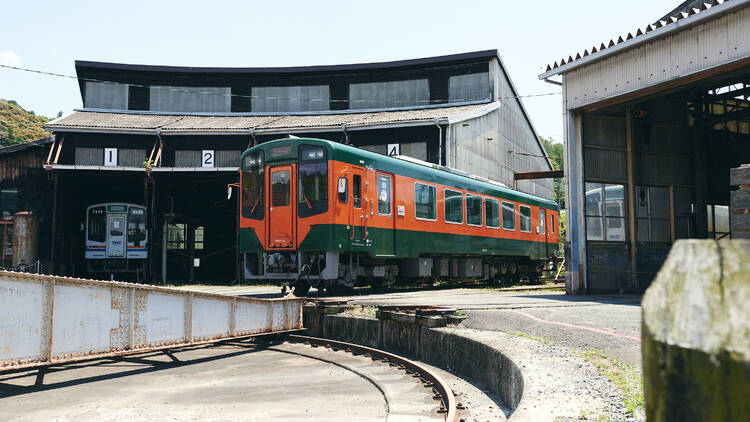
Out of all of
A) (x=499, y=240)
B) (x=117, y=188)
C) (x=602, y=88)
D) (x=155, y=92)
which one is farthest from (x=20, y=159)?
(x=602, y=88)

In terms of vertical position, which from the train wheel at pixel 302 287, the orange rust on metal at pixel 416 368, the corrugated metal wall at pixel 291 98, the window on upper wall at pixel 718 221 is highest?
the corrugated metal wall at pixel 291 98

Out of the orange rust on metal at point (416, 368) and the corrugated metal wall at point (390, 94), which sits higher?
the corrugated metal wall at point (390, 94)

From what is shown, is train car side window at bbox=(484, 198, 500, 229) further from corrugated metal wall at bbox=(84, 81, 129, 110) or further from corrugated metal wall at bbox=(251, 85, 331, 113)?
corrugated metal wall at bbox=(84, 81, 129, 110)

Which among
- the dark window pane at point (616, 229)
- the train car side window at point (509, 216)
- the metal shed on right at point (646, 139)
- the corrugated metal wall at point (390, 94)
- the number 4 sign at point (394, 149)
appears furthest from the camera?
the corrugated metal wall at point (390, 94)

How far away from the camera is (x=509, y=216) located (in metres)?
21.1

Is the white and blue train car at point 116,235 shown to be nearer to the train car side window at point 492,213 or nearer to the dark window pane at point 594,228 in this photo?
the train car side window at point 492,213

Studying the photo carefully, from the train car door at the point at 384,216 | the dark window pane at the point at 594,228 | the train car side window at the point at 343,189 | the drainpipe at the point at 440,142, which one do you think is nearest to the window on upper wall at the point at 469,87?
the drainpipe at the point at 440,142

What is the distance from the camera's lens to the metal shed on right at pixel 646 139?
1355cm

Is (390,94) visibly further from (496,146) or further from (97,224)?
(97,224)

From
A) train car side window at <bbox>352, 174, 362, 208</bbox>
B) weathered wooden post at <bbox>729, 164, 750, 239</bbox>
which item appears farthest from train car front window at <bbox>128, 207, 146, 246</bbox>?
weathered wooden post at <bbox>729, 164, 750, 239</bbox>

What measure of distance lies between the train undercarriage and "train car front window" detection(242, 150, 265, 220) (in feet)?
3.40

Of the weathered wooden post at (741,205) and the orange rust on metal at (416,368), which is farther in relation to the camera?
the weathered wooden post at (741,205)

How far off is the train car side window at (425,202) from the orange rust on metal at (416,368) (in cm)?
576

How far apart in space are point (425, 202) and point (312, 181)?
146 inches
